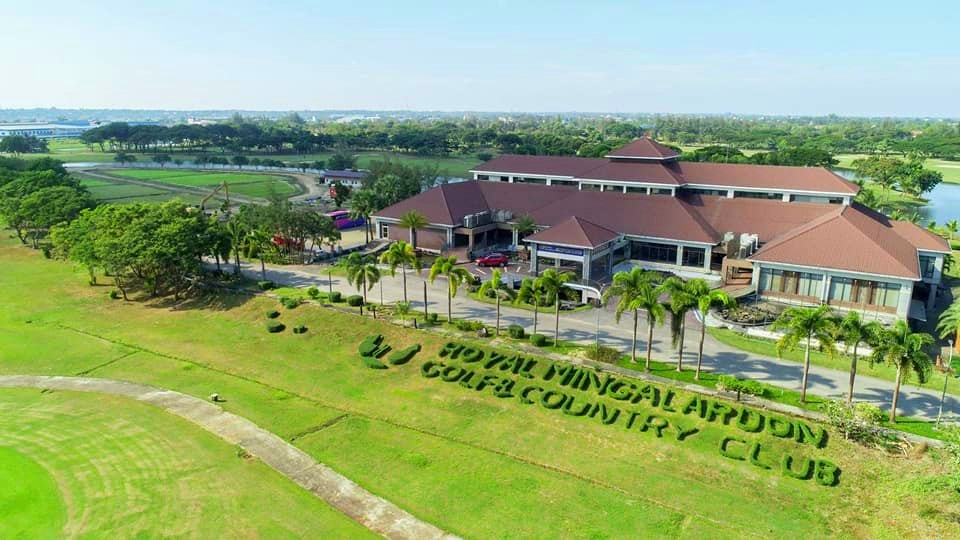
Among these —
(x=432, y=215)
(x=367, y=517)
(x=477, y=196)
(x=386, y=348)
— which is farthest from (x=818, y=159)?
(x=367, y=517)

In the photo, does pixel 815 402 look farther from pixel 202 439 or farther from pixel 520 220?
pixel 520 220

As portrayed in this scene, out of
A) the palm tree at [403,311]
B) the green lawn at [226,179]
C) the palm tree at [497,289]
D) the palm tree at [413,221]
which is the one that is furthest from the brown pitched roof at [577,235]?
the green lawn at [226,179]

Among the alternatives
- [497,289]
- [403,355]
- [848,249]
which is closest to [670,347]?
[497,289]

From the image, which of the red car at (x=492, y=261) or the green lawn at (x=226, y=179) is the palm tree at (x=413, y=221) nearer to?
the red car at (x=492, y=261)

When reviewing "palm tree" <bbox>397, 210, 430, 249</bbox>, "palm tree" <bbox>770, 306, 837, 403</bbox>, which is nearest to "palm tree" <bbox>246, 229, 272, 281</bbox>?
"palm tree" <bbox>397, 210, 430, 249</bbox>

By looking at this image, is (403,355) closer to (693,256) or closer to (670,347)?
(670,347)

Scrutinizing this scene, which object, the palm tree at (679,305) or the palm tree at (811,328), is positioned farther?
the palm tree at (679,305)
